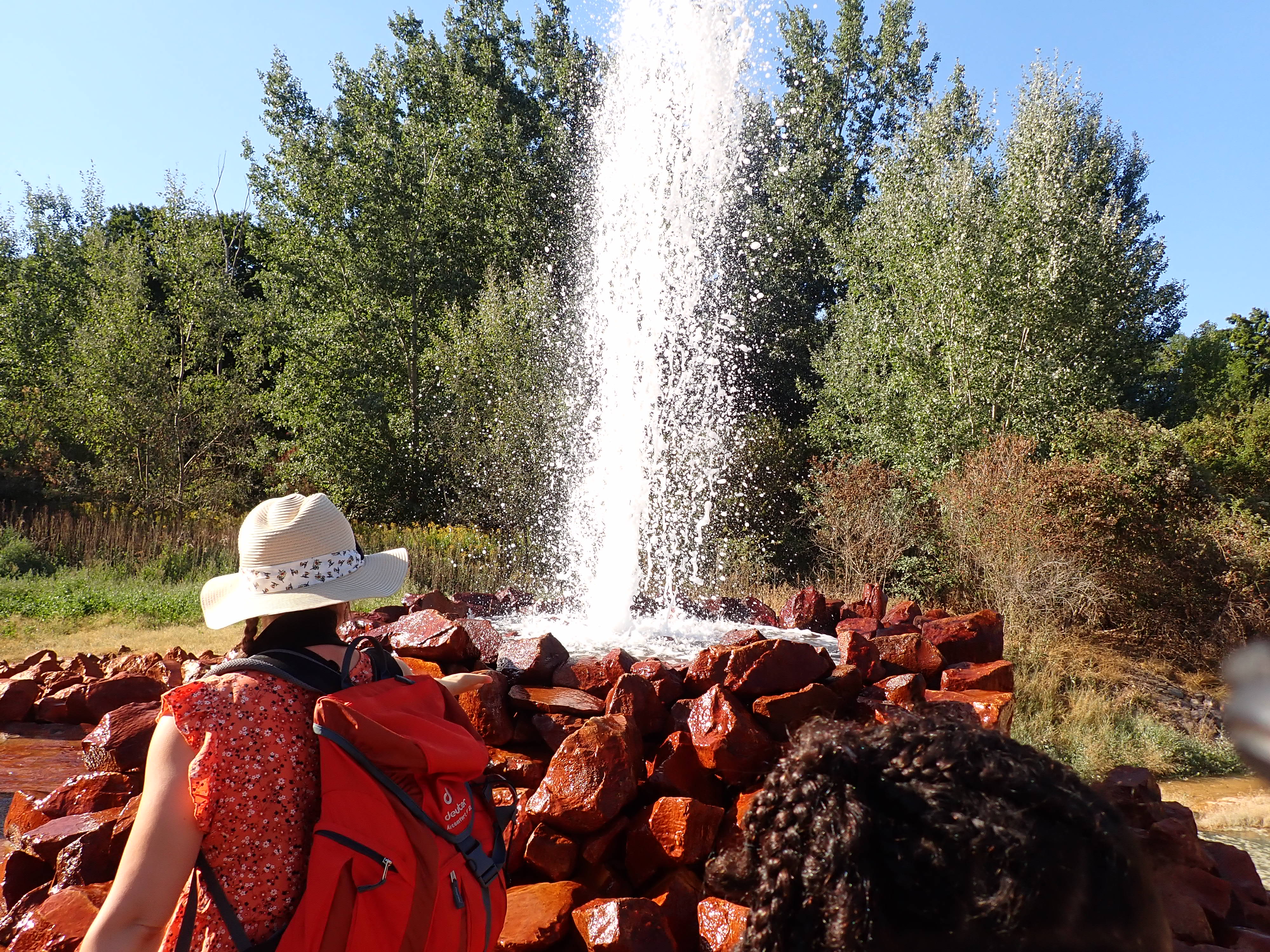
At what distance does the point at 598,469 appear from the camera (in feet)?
26.9

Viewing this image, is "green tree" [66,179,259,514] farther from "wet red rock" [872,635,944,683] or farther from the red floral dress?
the red floral dress

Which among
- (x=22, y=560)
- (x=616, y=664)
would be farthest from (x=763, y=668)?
(x=22, y=560)

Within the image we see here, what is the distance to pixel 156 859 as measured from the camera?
146 cm

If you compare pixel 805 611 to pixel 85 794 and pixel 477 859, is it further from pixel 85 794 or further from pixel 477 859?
pixel 477 859

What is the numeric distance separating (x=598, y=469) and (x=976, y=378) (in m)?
8.32

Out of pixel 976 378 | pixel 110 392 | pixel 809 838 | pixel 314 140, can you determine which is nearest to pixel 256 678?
pixel 809 838

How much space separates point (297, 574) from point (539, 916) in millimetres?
1563

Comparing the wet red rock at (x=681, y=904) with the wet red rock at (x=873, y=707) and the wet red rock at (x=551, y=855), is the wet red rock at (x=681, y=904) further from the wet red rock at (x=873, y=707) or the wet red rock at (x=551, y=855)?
the wet red rock at (x=873, y=707)

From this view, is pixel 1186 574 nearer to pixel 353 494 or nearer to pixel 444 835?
pixel 444 835

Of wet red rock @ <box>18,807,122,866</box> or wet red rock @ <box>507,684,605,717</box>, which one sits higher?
wet red rock @ <box>507,684,605,717</box>

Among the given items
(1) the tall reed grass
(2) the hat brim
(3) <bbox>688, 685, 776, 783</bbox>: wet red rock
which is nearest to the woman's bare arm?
(2) the hat brim

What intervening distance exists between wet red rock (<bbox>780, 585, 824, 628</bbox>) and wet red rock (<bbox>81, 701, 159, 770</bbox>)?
4.08 meters

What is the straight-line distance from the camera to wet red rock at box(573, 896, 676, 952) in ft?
8.52

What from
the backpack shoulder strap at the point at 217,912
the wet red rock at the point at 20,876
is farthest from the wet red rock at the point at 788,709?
the wet red rock at the point at 20,876
